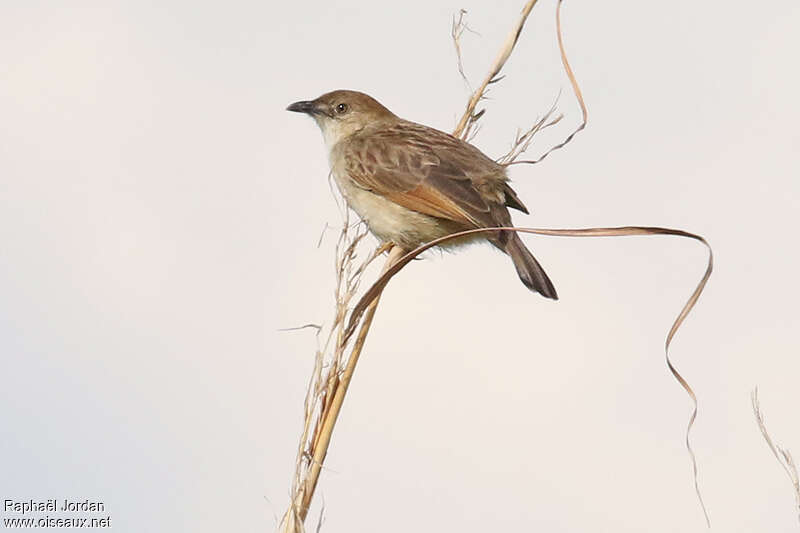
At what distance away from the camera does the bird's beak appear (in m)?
6.25

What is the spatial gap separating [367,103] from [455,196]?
1508mm

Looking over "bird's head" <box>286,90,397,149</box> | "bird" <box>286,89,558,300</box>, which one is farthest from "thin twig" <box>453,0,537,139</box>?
"bird's head" <box>286,90,397,149</box>

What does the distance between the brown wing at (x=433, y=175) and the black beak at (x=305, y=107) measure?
31.7 inches

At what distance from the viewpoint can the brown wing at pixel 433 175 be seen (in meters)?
4.84

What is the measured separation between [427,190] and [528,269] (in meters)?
0.74

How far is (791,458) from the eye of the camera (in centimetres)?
340

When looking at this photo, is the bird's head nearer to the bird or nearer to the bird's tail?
the bird

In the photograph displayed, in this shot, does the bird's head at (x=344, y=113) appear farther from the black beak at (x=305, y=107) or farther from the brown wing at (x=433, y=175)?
the brown wing at (x=433, y=175)

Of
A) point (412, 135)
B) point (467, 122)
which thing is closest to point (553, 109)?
point (467, 122)

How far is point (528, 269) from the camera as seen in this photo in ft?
14.9

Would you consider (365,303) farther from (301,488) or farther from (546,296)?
(546,296)

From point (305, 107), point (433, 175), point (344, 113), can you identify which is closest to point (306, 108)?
point (305, 107)

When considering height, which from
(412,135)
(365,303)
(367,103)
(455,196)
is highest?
(367,103)

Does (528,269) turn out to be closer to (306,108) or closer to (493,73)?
(493,73)
